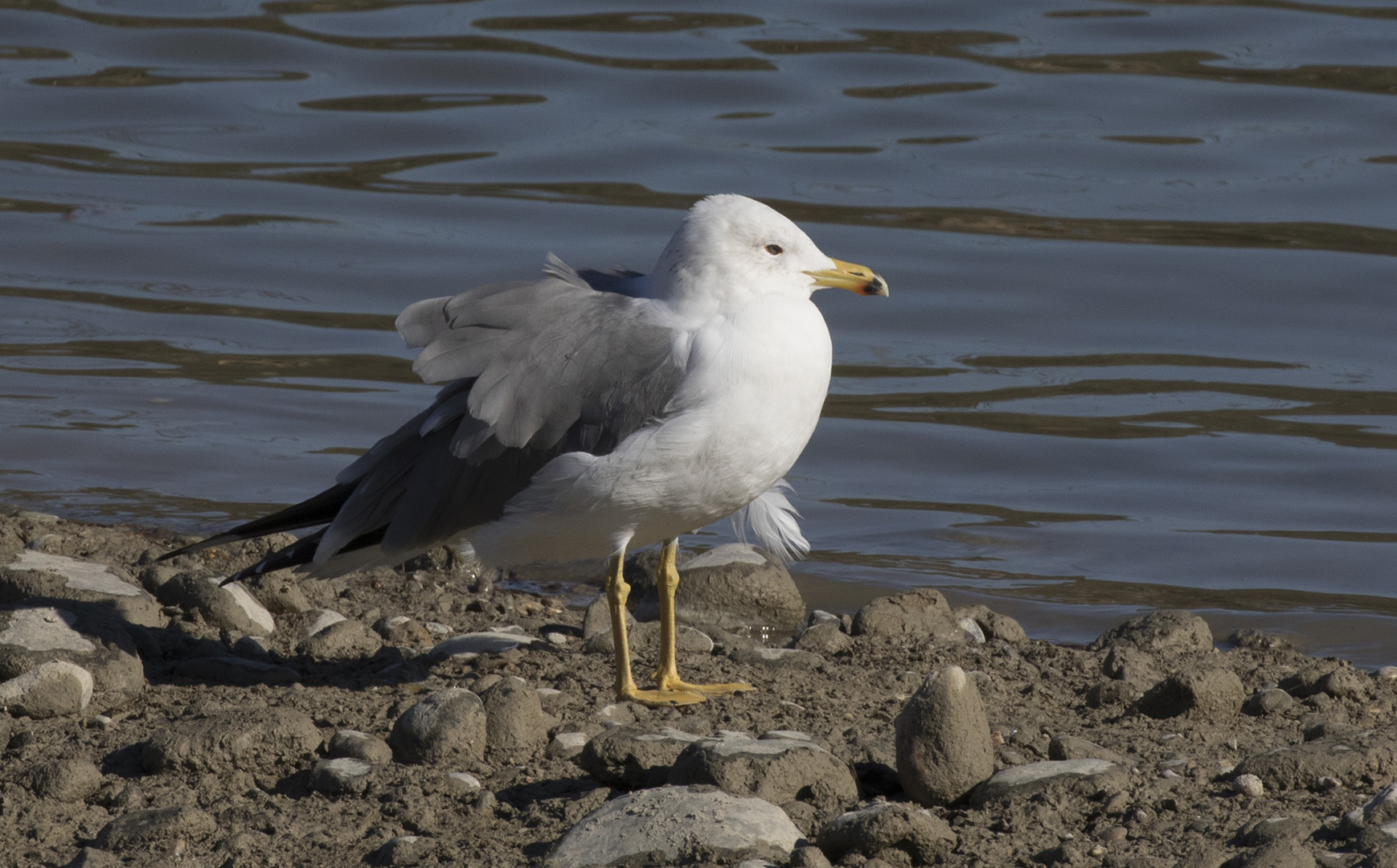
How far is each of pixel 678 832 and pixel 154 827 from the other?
118 centimetres

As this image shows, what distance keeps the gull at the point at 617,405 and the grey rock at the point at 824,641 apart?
0.56 meters

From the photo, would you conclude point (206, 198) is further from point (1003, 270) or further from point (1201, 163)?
point (1201, 163)

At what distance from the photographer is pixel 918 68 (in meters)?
14.6

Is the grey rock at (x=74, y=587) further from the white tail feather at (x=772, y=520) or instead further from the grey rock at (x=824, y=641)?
the grey rock at (x=824, y=641)

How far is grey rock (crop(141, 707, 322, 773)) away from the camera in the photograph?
4.23 m

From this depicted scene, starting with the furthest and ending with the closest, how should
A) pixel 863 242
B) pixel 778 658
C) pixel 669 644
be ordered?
pixel 863 242, pixel 778 658, pixel 669 644

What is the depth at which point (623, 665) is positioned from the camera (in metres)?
5.06

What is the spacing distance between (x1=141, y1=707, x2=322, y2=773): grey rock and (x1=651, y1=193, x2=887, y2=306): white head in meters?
1.57

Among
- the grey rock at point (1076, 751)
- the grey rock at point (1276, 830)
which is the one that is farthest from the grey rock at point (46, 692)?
the grey rock at point (1276, 830)

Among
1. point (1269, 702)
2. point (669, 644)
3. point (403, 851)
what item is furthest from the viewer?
point (669, 644)

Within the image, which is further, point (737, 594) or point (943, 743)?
point (737, 594)

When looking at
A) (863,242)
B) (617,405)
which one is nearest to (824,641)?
(617,405)

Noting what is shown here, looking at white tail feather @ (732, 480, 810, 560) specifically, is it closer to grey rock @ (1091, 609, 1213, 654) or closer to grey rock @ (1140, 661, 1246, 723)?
grey rock @ (1091, 609, 1213, 654)

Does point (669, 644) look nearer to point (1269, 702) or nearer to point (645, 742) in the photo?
point (645, 742)
